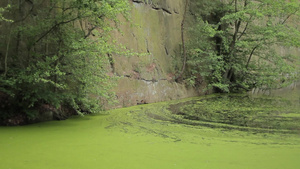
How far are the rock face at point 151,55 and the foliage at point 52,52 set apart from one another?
2349 mm

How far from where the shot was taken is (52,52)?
6.34m

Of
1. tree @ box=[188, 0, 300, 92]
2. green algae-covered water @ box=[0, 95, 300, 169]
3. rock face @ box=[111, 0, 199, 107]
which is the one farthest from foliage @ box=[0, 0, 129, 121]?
tree @ box=[188, 0, 300, 92]

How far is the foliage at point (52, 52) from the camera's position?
539 centimetres

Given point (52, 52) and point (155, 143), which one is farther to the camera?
point (52, 52)

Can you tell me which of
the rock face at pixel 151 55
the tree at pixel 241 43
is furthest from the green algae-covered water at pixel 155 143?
the tree at pixel 241 43

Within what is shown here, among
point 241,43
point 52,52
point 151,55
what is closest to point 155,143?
point 52,52

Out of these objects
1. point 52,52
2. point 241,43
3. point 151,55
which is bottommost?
point 52,52

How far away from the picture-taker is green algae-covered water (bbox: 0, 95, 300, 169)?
349 centimetres

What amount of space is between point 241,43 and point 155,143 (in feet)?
28.3

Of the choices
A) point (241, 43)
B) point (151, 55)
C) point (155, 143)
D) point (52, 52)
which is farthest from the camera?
point (241, 43)

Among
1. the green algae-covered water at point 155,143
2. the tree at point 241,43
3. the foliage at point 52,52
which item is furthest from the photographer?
the tree at point 241,43

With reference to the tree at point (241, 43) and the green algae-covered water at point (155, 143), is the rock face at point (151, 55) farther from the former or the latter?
the green algae-covered water at point (155, 143)

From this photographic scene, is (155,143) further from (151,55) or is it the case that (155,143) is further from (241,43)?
(241,43)

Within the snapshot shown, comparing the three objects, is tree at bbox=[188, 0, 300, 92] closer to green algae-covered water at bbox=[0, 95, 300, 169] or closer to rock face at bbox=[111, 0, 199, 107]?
rock face at bbox=[111, 0, 199, 107]
